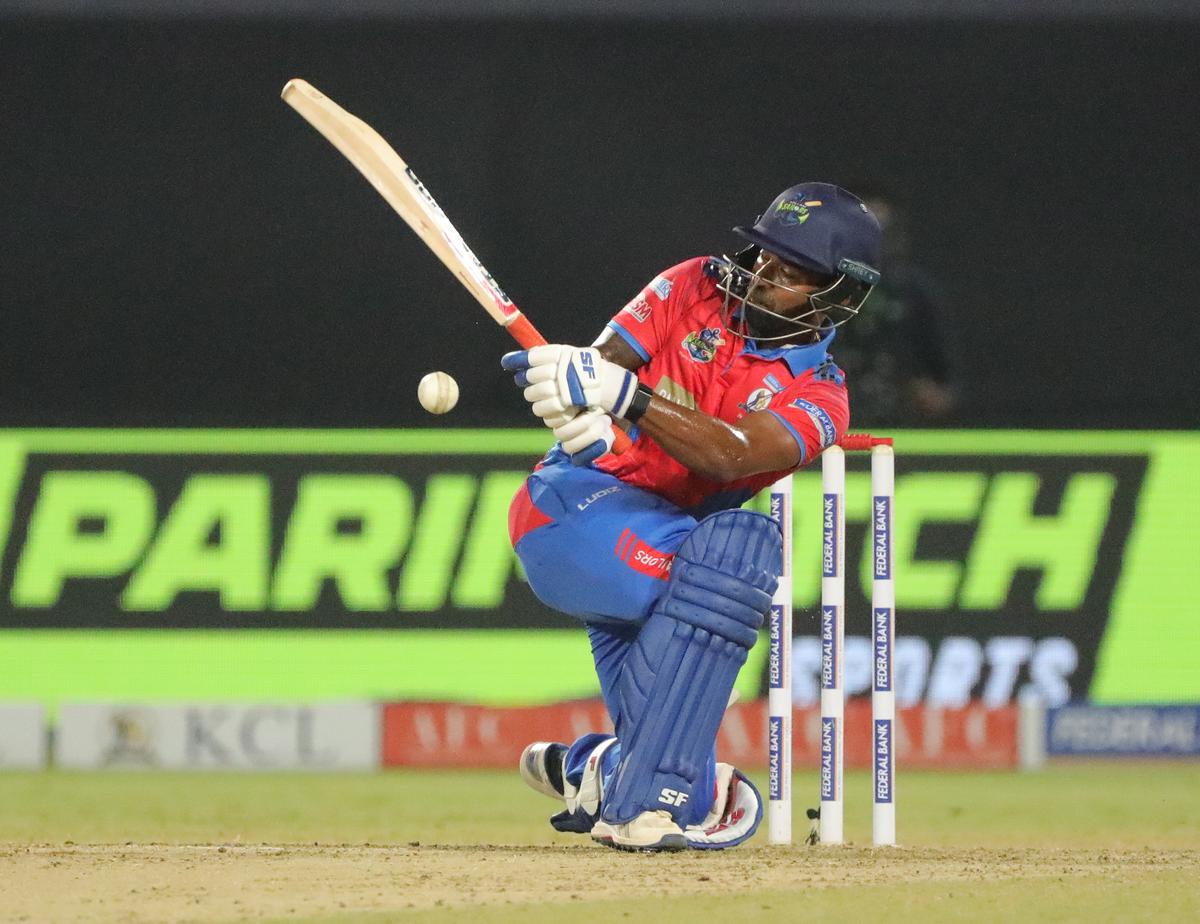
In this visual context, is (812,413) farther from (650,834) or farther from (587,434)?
(650,834)

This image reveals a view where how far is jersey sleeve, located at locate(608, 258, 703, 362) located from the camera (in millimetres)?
4547

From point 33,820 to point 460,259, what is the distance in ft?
8.60

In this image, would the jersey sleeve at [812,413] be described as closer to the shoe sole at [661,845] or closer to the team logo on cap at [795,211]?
the team logo on cap at [795,211]

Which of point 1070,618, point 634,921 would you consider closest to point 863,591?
point 1070,618

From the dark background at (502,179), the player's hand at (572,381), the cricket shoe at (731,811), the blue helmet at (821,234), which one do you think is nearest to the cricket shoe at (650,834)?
the cricket shoe at (731,811)

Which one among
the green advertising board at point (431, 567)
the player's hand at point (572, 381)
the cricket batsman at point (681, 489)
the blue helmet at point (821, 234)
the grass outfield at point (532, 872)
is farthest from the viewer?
the green advertising board at point (431, 567)

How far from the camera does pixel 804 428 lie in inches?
170

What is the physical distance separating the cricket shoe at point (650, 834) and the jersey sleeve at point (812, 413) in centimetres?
77

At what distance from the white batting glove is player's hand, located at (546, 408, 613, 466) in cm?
2

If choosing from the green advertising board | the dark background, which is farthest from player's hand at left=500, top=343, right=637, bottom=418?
the dark background

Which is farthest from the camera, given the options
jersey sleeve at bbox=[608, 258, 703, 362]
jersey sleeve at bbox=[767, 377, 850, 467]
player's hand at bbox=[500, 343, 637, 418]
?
jersey sleeve at bbox=[608, 258, 703, 362]

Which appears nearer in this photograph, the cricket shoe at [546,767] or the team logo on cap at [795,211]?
the team logo on cap at [795,211]

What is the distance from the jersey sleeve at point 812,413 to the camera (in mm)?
4309

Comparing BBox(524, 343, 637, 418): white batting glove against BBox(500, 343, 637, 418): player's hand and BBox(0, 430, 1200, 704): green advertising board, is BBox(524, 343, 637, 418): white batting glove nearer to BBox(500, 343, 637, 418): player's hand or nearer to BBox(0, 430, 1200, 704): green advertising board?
BBox(500, 343, 637, 418): player's hand
